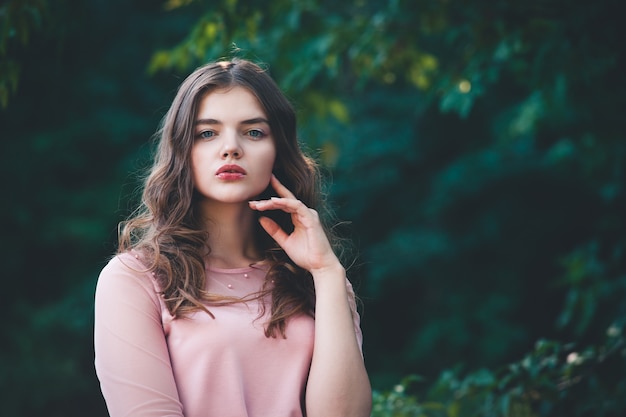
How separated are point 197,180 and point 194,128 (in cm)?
15

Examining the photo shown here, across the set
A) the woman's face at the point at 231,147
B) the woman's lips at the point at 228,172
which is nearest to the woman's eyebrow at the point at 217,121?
the woman's face at the point at 231,147

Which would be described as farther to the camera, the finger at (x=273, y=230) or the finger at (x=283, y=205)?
the finger at (x=273, y=230)

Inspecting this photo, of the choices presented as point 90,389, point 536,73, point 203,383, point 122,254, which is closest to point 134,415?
point 203,383

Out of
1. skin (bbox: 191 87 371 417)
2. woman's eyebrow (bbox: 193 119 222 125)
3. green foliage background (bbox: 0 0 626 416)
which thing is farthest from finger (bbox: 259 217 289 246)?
green foliage background (bbox: 0 0 626 416)

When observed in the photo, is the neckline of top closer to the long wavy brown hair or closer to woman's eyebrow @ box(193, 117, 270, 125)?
the long wavy brown hair

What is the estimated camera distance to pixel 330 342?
239 cm

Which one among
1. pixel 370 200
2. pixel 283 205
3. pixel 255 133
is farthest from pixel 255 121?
pixel 370 200

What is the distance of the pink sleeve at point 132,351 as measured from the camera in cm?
222

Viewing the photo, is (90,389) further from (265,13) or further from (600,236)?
(600,236)

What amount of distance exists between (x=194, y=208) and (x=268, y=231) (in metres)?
0.24

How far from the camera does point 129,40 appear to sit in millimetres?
9484

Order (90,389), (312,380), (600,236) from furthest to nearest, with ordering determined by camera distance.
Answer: (90,389) < (600,236) < (312,380)

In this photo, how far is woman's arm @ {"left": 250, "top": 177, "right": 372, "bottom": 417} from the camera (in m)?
2.38

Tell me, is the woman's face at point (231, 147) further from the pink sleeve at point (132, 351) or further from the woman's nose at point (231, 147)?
the pink sleeve at point (132, 351)
